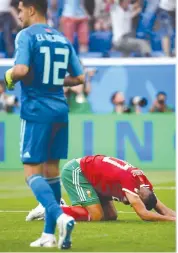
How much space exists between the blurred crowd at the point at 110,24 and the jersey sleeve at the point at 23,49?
11.4 metres

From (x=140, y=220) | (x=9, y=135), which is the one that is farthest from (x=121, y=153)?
(x=140, y=220)

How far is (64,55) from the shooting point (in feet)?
25.4

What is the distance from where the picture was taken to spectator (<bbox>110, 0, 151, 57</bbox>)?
746 inches

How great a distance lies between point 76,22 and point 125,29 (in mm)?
938

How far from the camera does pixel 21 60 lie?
24.5ft

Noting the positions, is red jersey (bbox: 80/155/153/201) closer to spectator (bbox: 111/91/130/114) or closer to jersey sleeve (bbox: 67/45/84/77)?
jersey sleeve (bbox: 67/45/84/77)

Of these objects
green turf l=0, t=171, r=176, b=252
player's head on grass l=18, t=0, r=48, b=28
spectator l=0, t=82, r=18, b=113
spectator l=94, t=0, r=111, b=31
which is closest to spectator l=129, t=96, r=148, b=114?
spectator l=94, t=0, r=111, b=31

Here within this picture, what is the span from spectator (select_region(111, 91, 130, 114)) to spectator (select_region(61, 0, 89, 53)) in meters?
1.41

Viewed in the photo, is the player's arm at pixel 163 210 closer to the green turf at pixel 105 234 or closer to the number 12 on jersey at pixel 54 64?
the green turf at pixel 105 234

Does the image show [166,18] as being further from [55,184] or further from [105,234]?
[55,184]

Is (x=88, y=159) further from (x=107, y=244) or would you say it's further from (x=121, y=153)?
(x=121, y=153)

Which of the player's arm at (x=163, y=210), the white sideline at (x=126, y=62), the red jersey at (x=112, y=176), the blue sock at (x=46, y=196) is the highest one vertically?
the white sideline at (x=126, y=62)

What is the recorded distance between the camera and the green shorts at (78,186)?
9.65m

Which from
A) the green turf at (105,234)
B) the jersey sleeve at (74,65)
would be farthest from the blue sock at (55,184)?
the jersey sleeve at (74,65)
